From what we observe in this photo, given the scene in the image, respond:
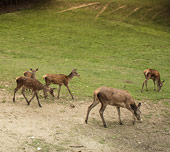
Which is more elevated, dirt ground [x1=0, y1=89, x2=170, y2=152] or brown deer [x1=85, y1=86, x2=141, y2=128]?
brown deer [x1=85, y1=86, x2=141, y2=128]

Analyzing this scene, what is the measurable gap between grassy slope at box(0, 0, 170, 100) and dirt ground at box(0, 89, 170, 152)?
2391mm

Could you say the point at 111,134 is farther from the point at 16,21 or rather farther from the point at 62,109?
the point at 16,21

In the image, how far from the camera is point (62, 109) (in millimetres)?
12781

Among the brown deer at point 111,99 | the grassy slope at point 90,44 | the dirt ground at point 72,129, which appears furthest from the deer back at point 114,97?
the grassy slope at point 90,44

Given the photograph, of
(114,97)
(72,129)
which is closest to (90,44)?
(114,97)

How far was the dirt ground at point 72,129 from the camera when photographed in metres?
9.40

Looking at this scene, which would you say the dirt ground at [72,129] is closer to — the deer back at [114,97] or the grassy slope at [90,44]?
the deer back at [114,97]

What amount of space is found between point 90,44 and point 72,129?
67.4ft

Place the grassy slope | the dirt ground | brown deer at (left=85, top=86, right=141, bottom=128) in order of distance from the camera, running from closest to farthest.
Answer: the dirt ground, brown deer at (left=85, top=86, right=141, bottom=128), the grassy slope

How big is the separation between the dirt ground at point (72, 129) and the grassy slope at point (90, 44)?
239cm

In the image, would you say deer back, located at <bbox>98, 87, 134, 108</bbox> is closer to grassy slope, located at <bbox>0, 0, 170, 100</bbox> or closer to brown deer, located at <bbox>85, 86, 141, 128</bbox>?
brown deer, located at <bbox>85, 86, 141, 128</bbox>

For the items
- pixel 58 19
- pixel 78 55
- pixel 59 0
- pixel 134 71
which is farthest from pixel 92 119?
pixel 59 0

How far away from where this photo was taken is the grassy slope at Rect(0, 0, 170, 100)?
1961 centimetres

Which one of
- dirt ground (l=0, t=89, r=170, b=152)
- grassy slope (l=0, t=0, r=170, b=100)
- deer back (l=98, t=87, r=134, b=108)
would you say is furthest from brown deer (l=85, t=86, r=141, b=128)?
grassy slope (l=0, t=0, r=170, b=100)
